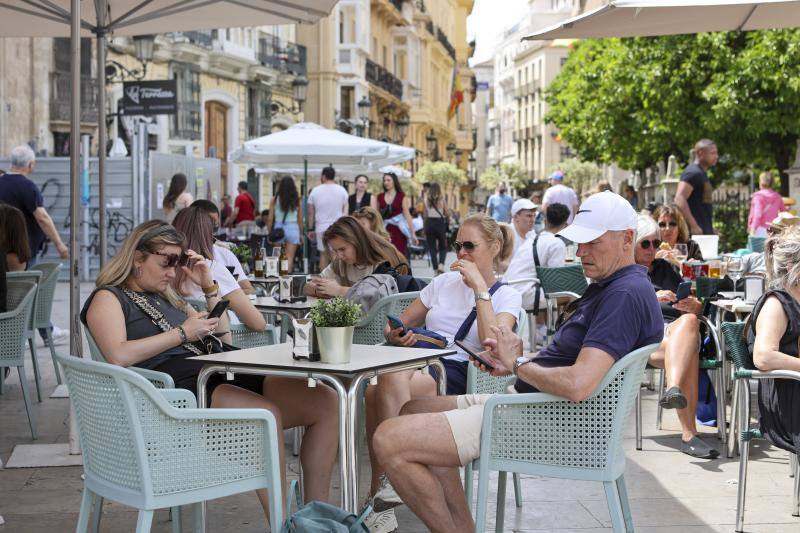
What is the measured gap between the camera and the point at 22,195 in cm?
1086

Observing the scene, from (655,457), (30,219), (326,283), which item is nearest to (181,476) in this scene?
(326,283)

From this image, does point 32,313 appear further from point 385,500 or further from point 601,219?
point 601,219

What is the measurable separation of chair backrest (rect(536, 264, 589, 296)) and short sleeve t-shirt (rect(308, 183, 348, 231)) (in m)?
6.47

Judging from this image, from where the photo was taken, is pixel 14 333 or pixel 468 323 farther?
pixel 14 333

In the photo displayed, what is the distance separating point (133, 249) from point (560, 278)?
16.1 feet

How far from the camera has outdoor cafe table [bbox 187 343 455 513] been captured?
14.6 feet

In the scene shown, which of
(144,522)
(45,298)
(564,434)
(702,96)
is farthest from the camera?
(702,96)

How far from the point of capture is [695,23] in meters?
8.69

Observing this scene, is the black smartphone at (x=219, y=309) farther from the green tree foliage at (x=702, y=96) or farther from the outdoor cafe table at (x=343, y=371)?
the green tree foliage at (x=702, y=96)

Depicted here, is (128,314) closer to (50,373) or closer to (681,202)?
(50,373)

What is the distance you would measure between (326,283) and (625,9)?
2.68m

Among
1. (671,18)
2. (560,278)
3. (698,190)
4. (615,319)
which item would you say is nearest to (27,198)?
(560,278)

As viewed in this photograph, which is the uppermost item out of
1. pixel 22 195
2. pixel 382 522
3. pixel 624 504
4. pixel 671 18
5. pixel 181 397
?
pixel 671 18

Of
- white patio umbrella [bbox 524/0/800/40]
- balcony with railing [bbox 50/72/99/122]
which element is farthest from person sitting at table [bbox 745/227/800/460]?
balcony with railing [bbox 50/72/99/122]
